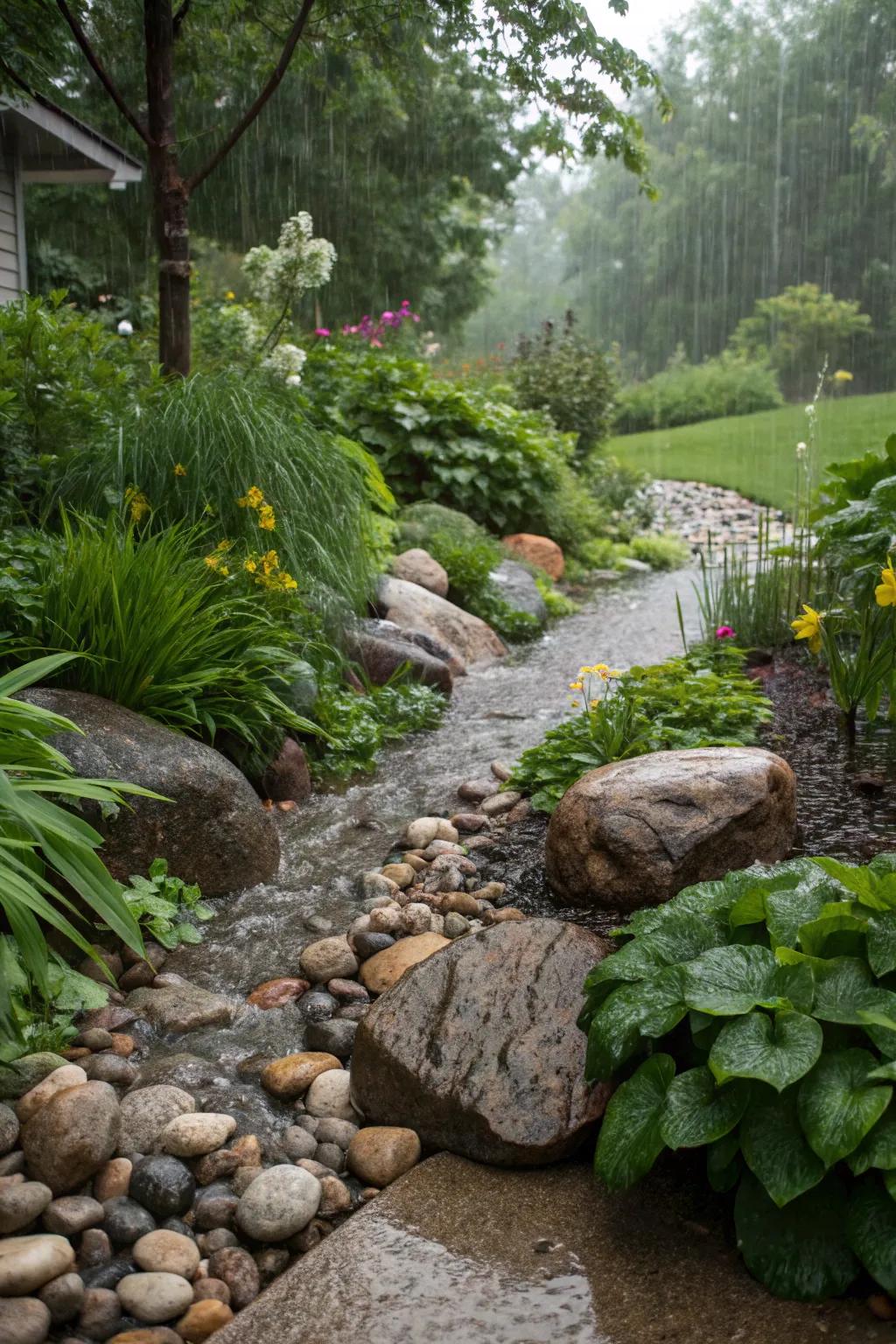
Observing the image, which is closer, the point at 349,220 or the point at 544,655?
the point at 544,655

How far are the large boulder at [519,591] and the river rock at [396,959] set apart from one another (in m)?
5.16

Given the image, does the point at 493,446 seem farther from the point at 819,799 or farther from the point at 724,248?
the point at 724,248

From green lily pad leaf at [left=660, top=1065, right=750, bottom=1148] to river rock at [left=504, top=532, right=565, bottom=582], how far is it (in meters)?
8.23

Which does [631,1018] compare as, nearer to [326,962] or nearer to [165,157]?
[326,962]

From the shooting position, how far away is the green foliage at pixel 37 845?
2334 mm

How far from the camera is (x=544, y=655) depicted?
7605 mm

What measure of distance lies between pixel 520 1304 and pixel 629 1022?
21.2 inches

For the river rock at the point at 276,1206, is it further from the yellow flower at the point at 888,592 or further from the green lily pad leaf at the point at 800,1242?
the yellow flower at the point at 888,592

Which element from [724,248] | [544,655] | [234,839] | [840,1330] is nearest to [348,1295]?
[840,1330]

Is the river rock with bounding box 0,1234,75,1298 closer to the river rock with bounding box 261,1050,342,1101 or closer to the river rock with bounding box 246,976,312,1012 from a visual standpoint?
the river rock with bounding box 261,1050,342,1101

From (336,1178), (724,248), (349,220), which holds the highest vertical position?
(724,248)

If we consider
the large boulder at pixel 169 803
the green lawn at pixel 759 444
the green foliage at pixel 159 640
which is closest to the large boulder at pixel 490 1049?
the large boulder at pixel 169 803

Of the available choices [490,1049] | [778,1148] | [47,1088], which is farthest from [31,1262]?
[778,1148]

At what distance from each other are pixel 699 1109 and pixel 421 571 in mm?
6084
